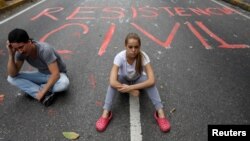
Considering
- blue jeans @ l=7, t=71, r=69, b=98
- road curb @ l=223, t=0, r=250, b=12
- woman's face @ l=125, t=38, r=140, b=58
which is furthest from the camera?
road curb @ l=223, t=0, r=250, b=12

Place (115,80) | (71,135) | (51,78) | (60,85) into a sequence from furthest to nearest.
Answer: (60,85) < (51,78) < (115,80) < (71,135)

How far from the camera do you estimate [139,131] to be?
3.46 meters

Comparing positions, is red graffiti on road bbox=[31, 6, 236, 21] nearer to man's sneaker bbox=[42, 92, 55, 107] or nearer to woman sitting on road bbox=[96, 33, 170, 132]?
man's sneaker bbox=[42, 92, 55, 107]

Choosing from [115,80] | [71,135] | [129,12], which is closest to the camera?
[71,135]

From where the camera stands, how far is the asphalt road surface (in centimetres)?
358

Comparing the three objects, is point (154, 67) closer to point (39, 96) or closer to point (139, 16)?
point (39, 96)

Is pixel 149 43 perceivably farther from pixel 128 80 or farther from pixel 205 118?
pixel 205 118

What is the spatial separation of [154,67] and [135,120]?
5.62 ft

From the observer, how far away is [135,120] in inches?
145

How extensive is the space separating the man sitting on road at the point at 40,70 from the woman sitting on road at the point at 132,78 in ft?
2.64

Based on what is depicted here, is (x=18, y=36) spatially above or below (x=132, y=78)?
above

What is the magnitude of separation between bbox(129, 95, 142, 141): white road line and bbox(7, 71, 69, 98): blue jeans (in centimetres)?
99

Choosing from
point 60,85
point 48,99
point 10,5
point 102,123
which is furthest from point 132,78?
point 10,5

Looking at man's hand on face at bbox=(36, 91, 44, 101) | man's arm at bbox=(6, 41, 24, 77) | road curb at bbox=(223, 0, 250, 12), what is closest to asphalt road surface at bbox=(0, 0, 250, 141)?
man's hand on face at bbox=(36, 91, 44, 101)
